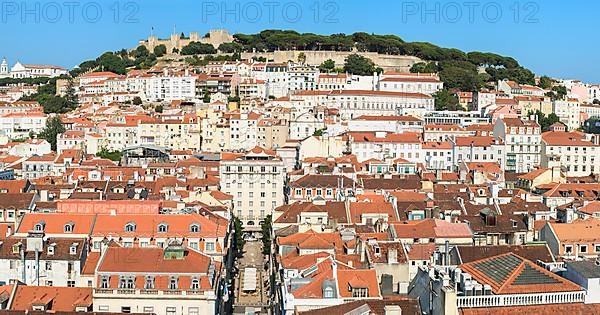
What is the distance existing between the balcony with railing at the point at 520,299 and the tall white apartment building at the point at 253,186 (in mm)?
44593

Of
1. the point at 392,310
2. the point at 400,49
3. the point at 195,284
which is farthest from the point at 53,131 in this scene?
the point at 392,310

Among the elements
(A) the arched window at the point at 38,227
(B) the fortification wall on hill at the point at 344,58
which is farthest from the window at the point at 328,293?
(B) the fortification wall on hill at the point at 344,58

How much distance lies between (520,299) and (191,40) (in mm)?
137258

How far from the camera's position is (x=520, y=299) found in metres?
24.2

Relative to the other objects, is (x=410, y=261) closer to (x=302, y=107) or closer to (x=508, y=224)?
(x=508, y=224)

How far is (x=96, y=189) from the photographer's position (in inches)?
2302

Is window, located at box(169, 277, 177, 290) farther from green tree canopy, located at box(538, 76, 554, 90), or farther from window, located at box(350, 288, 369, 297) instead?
green tree canopy, located at box(538, 76, 554, 90)

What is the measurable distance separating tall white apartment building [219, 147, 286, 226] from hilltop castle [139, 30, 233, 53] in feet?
291

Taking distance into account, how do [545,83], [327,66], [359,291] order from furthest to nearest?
[327,66]
[545,83]
[359,291]

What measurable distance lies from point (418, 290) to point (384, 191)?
3077 centimetres

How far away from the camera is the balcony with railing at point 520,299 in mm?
23812

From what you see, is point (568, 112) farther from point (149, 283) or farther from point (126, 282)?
point (126, 282)

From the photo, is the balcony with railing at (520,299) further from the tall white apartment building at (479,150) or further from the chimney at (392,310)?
the tall white apartment building at (479,150)

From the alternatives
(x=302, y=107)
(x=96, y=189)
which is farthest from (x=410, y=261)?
(x=302, y=107)
